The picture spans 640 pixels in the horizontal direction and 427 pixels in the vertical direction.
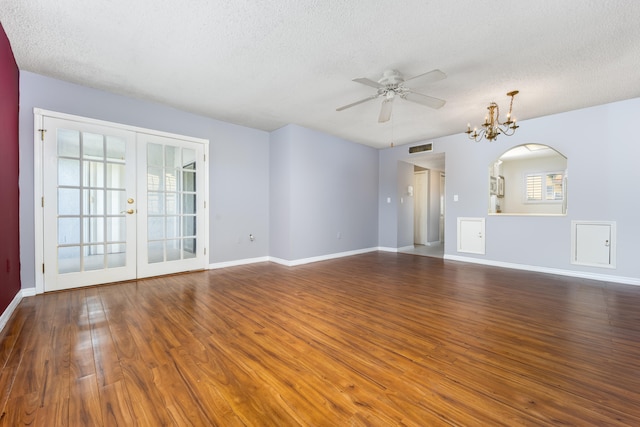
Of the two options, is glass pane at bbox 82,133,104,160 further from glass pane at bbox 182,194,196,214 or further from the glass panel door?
glass pane at bbox 182,194,196,214

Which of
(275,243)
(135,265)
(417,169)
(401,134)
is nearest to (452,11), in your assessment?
(401,134)

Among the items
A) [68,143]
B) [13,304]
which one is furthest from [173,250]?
[68,143]

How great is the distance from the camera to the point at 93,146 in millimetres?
3422

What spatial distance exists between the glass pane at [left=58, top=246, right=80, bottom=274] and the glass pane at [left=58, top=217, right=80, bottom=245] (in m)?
0.09

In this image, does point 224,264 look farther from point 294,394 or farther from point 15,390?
point 294,394

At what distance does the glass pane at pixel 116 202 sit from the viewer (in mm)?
3541

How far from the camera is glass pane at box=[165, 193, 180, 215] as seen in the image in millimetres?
4062

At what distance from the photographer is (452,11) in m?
2.04

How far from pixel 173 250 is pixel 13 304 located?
1716mm

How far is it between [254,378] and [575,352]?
2193 mm

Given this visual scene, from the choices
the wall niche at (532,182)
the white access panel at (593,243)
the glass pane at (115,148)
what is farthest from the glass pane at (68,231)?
the wall niche at (532,182)

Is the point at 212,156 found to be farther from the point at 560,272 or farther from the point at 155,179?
the point at 560,272

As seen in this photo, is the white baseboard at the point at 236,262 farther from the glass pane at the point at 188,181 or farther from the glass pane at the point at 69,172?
the glass pane at the point at 69,172

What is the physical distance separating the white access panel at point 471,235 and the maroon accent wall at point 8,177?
20.9ft
